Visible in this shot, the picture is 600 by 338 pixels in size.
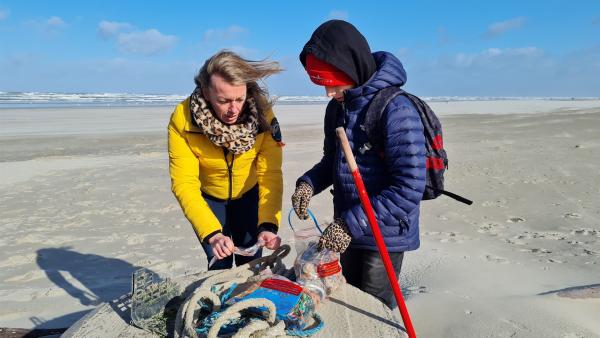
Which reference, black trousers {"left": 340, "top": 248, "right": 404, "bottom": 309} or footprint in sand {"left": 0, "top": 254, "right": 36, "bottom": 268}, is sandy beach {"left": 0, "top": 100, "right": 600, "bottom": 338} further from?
black trousers {"left": 340, "top": 248, "right": 404, "bottom": 309}

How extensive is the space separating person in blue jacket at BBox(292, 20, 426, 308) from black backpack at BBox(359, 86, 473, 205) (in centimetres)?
3

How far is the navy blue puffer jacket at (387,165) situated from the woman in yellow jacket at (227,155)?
479 mm

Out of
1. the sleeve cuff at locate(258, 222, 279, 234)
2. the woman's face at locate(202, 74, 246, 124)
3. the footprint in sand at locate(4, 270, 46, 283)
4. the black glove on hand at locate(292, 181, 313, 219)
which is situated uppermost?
the woman's face at locate(202, 74, 246, 124)

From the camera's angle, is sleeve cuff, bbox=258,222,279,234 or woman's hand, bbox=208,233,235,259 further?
sleeve cuff, bbox=258,222,279,234

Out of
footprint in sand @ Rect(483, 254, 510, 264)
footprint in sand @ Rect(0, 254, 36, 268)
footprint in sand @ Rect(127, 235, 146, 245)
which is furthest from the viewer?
footprint in sand @ Rect(127, 235, 146, 245)

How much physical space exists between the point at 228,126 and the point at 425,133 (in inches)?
44.7

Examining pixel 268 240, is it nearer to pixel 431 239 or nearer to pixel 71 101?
pixel 431 239

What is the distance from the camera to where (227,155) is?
294 centimetres

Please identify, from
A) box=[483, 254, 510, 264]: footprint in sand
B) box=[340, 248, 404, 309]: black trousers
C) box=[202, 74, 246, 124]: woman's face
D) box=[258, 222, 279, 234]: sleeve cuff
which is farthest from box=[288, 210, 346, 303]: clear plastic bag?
box=[483, 254, 510, 264]: footprint in sand

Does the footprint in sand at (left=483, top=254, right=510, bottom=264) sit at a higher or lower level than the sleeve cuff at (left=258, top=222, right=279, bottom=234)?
lower

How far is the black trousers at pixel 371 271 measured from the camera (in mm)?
2525

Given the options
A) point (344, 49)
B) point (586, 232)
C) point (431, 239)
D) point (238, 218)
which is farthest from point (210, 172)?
point (586, 232)

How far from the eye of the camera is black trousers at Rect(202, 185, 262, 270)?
317 centimetres

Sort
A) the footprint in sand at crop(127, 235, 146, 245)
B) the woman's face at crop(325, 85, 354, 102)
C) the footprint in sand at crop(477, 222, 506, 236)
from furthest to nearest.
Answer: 1. the footprint in sand at crop(127, 235, 146, 245)
2. the footprint in sand at crop(477, 222, 506, 236)
3. the woman's face at crop(325, 85, 354, 102)
